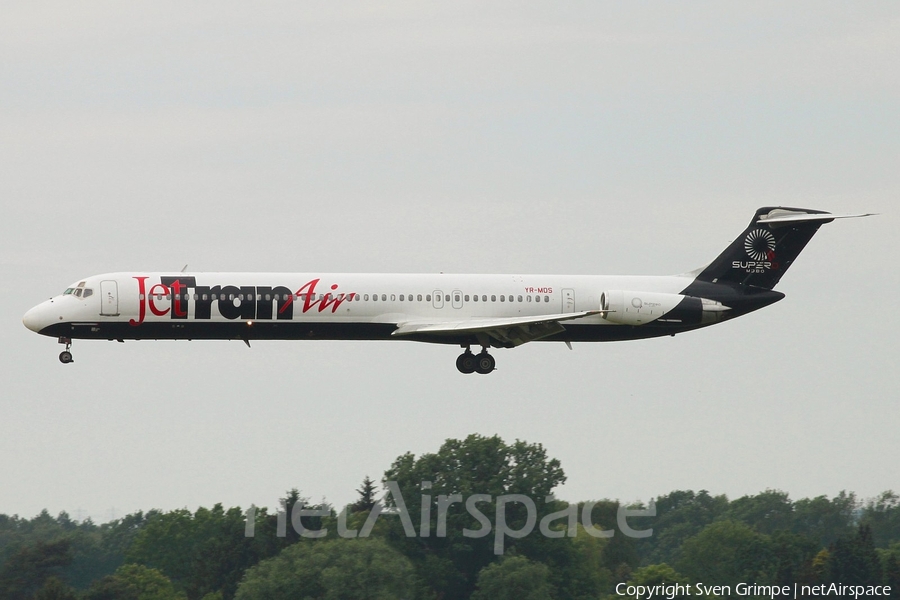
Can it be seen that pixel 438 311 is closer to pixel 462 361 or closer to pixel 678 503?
pixel 462 361

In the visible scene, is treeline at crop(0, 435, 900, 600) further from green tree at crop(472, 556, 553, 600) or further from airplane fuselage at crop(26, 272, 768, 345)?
airplane fuselage at crop(26, 272, 768, 345)

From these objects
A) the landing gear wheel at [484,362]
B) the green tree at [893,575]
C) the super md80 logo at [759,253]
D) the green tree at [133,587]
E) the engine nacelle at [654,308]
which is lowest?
the green tree at [893,575]

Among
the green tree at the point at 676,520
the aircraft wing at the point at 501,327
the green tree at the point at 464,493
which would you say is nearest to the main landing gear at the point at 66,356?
the aircraft wing at the point at 501,327

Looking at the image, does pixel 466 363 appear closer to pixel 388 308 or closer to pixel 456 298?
pixel 456 298

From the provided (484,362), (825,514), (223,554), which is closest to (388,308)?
(484,362)

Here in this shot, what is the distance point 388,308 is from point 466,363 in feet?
15.1

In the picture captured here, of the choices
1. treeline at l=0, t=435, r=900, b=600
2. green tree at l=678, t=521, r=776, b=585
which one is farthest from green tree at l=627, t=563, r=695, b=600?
green tree at l=678, t=521, r=776, b=585

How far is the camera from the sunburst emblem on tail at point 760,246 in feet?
198

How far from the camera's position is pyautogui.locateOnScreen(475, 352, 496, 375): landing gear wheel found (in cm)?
5759

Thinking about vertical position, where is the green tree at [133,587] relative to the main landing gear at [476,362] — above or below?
below

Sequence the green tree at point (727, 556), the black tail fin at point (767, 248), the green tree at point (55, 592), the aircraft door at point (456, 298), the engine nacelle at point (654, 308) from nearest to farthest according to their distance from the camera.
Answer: the aircraft door at point (456, 298) < the engine nacelle at point (654, 308) < the black tail fin at point (767, 248) < the green tree at point (55, 592) < the green tree at point (727, 556)

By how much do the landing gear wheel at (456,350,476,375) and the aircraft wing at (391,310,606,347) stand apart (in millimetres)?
1771

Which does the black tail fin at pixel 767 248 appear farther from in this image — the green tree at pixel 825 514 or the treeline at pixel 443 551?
the green tree at pixel 825 514

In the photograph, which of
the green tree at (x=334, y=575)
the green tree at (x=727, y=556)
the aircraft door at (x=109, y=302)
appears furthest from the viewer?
the green tree at (x=727, y=556)
